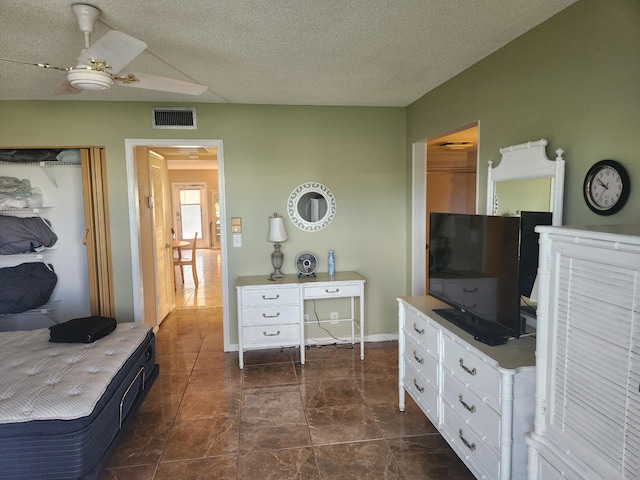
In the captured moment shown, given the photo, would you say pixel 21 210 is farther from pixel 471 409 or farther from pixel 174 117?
pixel 471 409

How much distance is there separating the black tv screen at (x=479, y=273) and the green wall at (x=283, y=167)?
151 centimetres

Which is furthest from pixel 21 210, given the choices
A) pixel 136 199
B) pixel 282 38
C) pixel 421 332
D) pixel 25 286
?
pixel 421 332

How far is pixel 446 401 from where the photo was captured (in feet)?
7.38

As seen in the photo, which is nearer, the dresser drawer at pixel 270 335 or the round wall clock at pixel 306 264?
the dresser drawer at pixel 270 335

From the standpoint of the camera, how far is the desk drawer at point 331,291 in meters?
3.79

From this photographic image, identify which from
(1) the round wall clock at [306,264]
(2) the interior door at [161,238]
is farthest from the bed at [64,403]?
(2) the interior door at [161,238]

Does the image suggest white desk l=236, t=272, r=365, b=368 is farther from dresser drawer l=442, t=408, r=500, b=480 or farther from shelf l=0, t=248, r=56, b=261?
shelf l=0, t=248, r=56, b=261

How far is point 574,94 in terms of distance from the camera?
1.98 meters

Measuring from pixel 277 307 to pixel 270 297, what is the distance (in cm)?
12

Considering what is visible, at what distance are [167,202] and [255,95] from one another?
2832 millimetres

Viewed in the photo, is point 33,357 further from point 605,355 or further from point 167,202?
point 167,202

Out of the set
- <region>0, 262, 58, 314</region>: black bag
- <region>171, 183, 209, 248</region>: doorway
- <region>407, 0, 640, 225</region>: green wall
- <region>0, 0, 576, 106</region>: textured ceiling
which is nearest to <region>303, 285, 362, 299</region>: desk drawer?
<region>407, 0, 640, 225</region>: green wall

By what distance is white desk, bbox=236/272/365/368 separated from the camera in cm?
372

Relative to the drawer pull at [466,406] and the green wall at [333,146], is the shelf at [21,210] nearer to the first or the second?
the green wall at [333,146]
